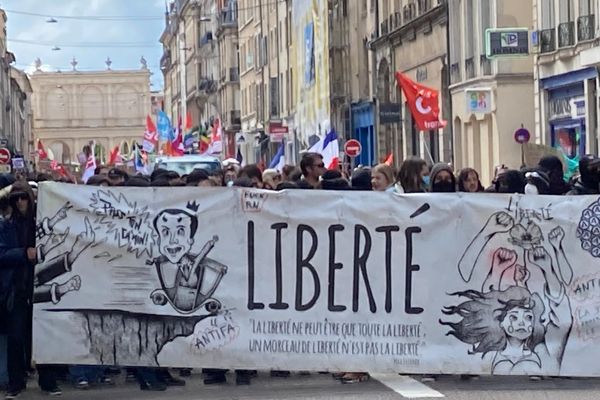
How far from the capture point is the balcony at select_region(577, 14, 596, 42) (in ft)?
100

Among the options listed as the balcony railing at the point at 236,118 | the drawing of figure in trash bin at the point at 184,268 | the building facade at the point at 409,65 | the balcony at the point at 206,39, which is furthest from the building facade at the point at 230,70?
the drawing of figure in trash bin at the point at 184,268

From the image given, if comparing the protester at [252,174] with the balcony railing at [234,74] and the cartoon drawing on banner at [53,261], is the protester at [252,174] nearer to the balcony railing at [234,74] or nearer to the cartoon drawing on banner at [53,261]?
the cartoon drawing on banner at [53,261]

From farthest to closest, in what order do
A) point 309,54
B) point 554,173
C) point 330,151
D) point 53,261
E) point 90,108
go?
point 90,108
point 309,54
point 330,151
point 554,173
point 53,261

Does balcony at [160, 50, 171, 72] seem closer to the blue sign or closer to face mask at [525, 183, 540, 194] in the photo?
→ the blue sign

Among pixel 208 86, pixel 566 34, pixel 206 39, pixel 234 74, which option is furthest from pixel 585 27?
pixel 206 39

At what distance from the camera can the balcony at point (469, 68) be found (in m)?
38.5

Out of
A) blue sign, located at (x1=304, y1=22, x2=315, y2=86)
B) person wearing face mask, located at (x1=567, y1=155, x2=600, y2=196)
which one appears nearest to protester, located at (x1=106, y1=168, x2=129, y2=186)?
person wearing face mask, located at (x1=567, y1=155, x2=600, y2=196)

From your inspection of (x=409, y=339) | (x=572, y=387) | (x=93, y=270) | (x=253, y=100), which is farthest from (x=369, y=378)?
(x=253, y=100)

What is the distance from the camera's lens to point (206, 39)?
103062 millimetres

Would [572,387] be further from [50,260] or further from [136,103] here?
[136,103]

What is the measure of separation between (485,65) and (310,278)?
26507 millimetres

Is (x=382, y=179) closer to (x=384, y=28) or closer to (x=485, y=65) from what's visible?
(x=485, y=65)

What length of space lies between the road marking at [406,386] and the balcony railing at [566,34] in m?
21.0

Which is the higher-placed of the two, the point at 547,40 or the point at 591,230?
the point at 547,40
